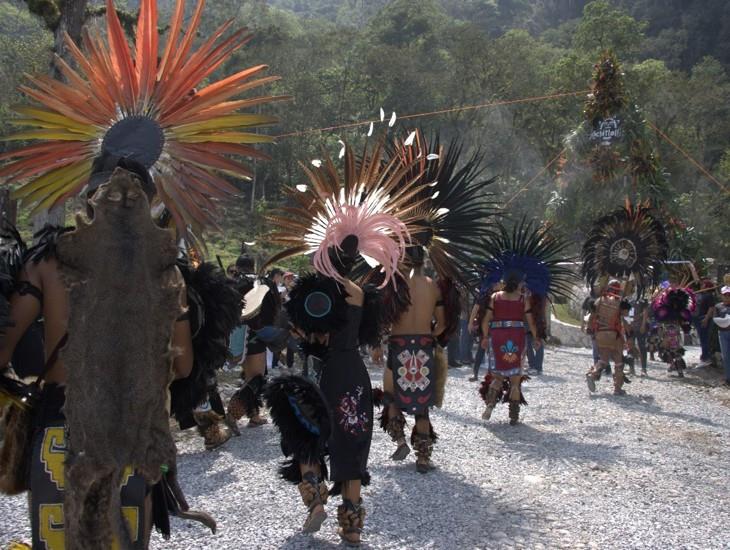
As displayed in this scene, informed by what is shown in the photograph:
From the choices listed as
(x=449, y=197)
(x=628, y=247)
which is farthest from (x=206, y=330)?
(x=628, y=247)

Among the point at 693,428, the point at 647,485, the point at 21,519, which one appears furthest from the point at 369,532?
the point at 693,428

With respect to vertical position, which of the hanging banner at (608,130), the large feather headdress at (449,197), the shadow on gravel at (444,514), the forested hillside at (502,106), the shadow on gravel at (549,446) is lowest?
the shadow on gravel at (444,514)

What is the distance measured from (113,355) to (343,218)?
300cm

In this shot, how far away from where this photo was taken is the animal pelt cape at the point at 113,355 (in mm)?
2246

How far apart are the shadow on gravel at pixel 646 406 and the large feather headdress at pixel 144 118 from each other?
8.60 metres

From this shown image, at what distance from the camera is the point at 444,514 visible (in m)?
5.49

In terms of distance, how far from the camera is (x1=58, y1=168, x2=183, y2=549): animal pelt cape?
225 cm

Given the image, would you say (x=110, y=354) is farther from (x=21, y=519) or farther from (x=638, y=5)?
(x=638, y=5)

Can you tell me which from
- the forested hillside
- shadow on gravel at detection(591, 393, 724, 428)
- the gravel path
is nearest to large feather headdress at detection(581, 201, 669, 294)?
shadow on gravel at detection(591, 393, 724, 428)

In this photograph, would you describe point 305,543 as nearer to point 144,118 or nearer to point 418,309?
point 418,309

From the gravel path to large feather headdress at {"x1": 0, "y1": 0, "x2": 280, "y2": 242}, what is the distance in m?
2.62

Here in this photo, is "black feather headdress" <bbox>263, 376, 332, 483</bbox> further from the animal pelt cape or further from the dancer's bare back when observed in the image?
the animal pelt cape

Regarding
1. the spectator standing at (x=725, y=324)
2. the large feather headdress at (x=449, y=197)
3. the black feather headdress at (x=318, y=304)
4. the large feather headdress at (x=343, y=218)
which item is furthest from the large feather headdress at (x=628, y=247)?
the black feather headdress at (x=318, y=304)

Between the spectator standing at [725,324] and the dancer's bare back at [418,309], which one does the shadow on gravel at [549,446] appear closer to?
the dancer's bare back at [418,309]
